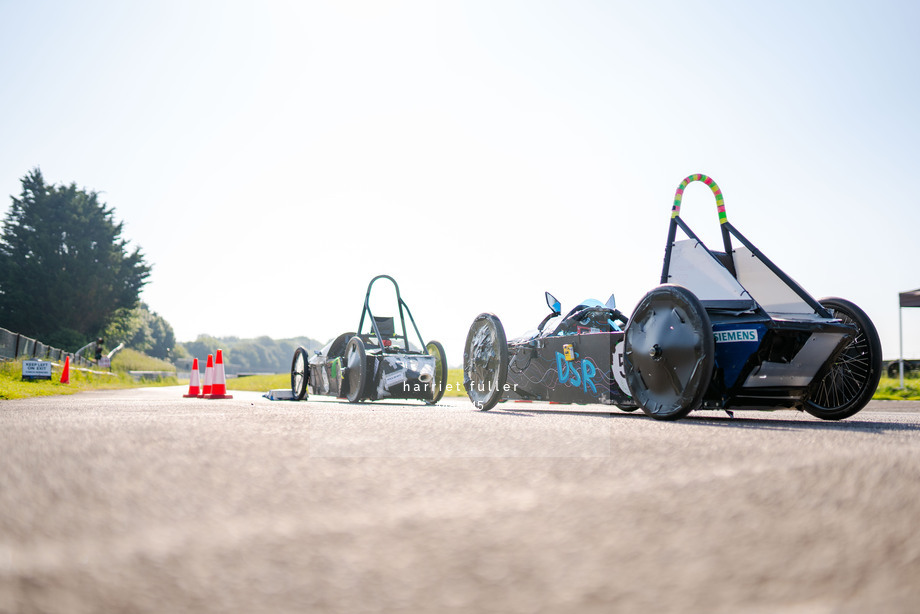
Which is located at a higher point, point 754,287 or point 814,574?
point 754,287

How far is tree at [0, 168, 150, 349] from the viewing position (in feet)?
133

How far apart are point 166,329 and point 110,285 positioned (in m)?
72.5

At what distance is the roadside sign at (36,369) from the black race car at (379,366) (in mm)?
7901

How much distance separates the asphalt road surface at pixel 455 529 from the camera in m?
1.22

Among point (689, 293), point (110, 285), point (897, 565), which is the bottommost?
point (897, 565)

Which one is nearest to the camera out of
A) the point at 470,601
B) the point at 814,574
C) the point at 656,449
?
the point at 470,601

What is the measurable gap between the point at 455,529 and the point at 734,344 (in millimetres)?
4386

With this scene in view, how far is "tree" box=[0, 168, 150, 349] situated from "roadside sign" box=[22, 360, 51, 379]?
2660 centimetres

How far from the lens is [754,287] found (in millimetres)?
6371

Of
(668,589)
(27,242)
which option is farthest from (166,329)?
(668,589)

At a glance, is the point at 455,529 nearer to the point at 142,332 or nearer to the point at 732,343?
the point at 732,343

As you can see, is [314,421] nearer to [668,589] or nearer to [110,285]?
[668,589]

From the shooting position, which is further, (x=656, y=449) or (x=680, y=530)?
(x=656, y=449)

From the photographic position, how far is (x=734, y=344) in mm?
5426
